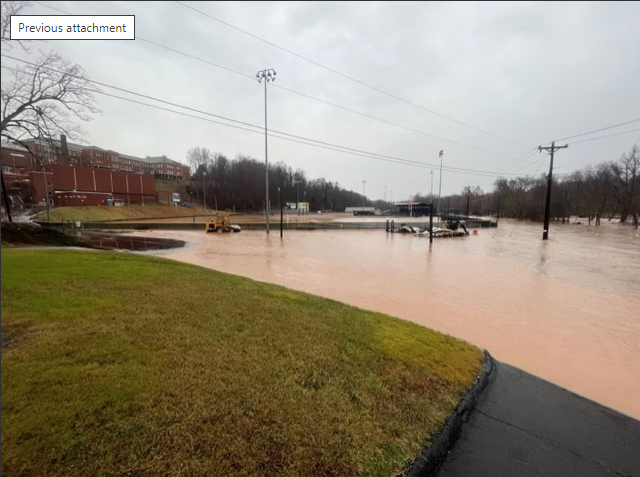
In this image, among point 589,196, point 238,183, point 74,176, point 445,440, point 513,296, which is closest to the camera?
point 445,440

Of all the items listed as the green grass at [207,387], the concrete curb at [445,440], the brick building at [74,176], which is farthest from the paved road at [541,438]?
the brick building at [74,176]

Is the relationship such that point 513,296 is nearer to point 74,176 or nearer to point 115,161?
point 74,176

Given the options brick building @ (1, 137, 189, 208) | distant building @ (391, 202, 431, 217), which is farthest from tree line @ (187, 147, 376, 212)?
distant building @ (391, 202, 431, 217)

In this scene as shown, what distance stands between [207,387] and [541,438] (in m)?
3.39

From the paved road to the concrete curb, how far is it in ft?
0.17

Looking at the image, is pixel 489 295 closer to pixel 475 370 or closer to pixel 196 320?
pixel 475 370

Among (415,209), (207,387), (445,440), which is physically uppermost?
(415,209)

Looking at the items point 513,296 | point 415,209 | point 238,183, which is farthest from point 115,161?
point 513,296

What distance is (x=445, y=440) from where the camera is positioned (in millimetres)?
2850

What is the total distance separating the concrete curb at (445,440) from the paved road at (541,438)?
5 cm

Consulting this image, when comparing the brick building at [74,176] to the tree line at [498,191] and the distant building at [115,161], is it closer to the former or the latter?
the distant building at [115,161]

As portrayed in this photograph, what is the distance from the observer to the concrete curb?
2471 mm

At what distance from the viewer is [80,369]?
2820 millimetres

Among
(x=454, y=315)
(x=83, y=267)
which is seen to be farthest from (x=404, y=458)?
(x=83, y=267)
